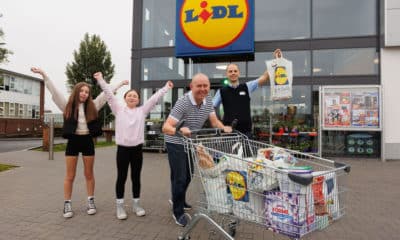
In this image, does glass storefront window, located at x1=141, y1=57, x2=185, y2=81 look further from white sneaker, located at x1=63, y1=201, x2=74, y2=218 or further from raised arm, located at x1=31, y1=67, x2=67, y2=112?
white sneaker, located at x1=63, y1=201, x2=74, y2=218

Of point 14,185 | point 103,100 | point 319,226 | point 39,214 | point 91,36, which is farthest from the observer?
point 91,36

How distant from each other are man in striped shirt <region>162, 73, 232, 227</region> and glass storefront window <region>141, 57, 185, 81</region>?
8596 millimetres

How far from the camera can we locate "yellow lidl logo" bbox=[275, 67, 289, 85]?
13.3 feet

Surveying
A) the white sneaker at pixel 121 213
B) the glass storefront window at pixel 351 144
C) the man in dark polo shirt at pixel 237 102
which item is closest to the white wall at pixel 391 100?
the glass storefront window at pixel 351 144

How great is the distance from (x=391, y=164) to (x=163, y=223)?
864cm

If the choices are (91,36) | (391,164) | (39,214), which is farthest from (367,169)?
(91,36)

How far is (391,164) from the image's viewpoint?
371 inches

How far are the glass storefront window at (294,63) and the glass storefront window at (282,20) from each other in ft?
Result: 2.06

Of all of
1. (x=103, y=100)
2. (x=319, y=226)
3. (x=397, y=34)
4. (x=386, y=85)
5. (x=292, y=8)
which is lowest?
(x=319, y=226)

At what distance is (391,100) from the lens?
10328mm

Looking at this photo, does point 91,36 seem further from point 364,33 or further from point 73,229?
point 73,229

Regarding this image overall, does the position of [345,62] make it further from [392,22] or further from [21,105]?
[21,105]

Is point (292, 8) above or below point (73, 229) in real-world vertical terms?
above

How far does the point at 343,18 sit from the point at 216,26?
4.91 m
